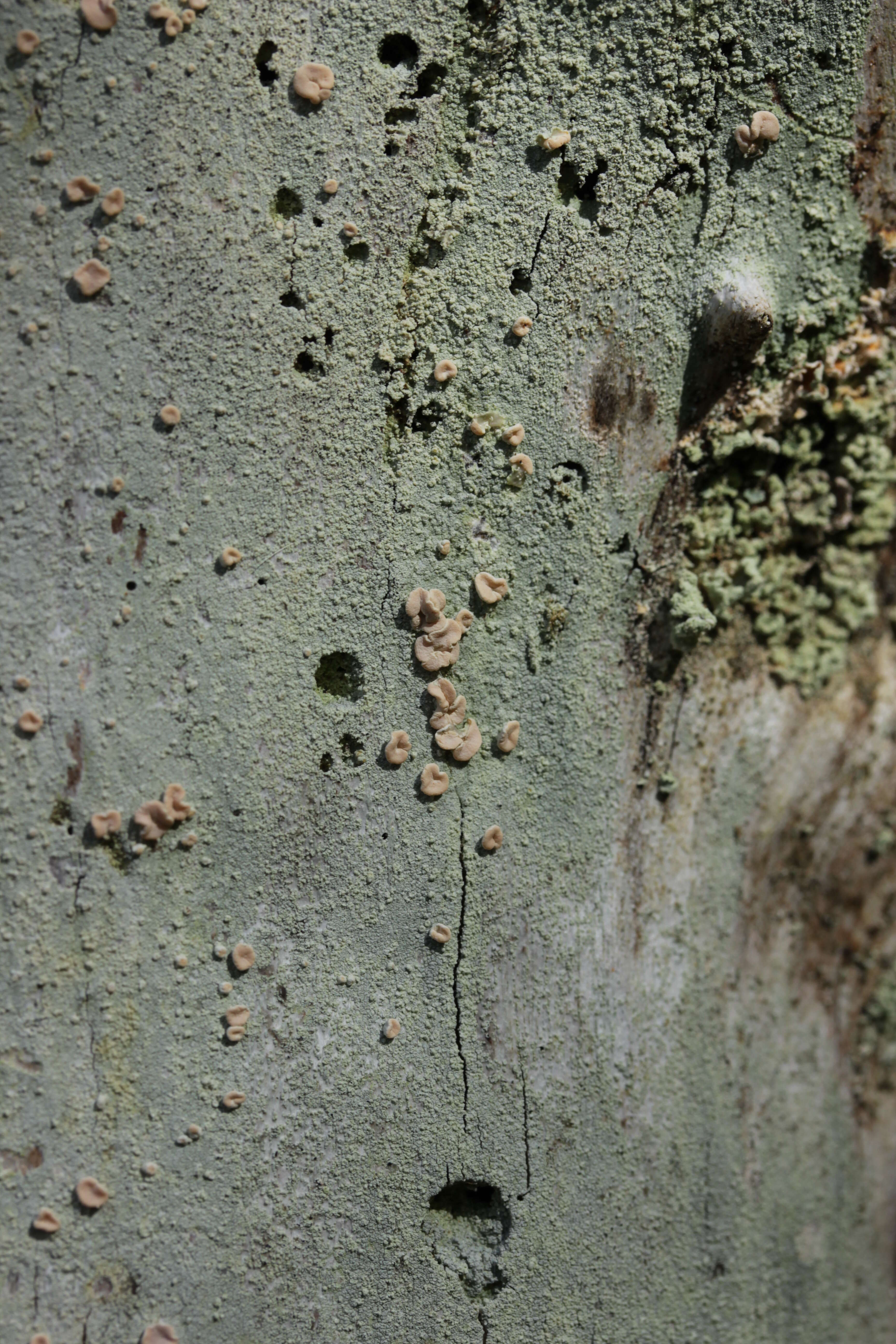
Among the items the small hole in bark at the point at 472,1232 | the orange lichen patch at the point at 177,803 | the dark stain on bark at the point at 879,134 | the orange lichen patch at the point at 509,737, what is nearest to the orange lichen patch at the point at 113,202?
the orange lichen patch at the point at 177,803

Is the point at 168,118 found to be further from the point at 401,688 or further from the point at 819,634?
the point at 819,634

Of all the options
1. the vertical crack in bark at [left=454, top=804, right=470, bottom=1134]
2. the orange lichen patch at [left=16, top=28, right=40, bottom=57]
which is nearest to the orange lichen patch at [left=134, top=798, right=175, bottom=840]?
the vertical crack in bark at [left=454, top=804, right=470, bottom=1134]

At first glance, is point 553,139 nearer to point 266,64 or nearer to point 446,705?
point 266,64

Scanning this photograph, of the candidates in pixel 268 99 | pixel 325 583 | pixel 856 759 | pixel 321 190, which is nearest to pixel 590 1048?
pixel 856 759

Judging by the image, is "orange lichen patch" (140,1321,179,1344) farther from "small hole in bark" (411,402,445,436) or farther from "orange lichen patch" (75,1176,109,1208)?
"small hole in bark" (411,402,445,436)

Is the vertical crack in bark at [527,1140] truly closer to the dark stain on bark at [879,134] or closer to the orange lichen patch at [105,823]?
the orange lichen patch at [105,823]
